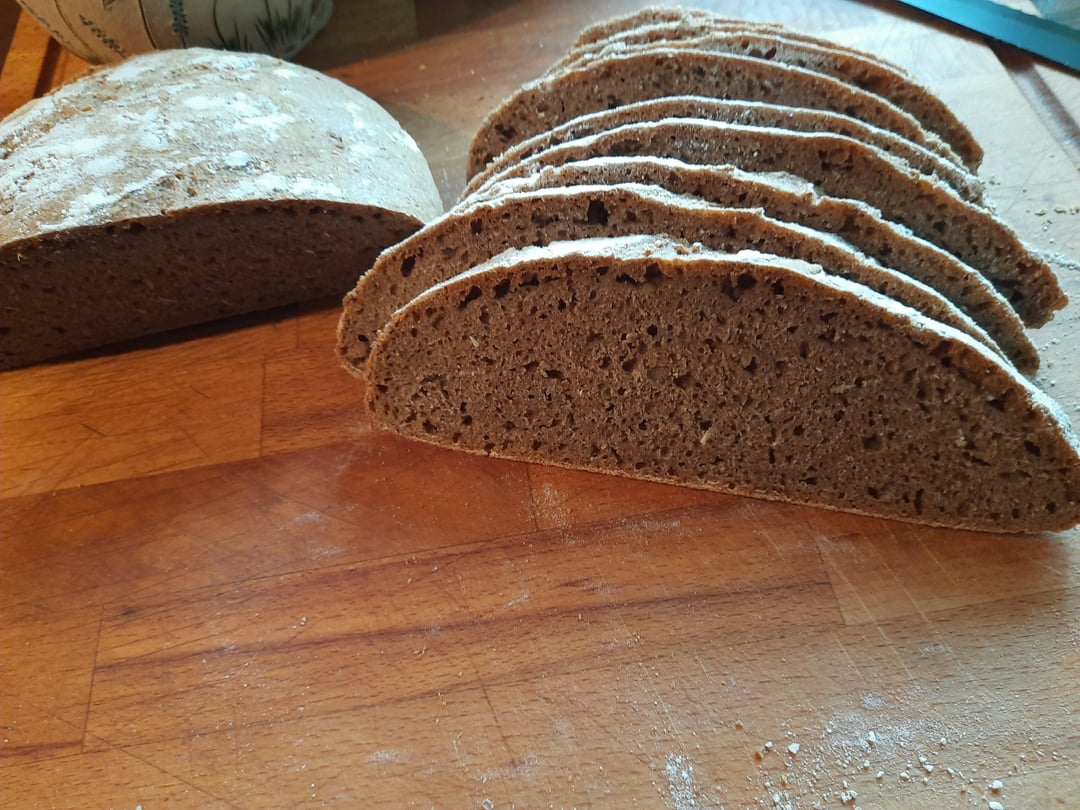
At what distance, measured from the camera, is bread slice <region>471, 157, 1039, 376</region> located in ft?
5.67

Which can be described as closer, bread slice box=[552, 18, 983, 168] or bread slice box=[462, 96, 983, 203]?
bread slice box=[462, 96, 983, 203]

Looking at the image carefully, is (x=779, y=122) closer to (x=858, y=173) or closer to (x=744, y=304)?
(x=858, y=173)

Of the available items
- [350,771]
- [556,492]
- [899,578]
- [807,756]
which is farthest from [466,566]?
[899,578]

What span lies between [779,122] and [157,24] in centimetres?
216

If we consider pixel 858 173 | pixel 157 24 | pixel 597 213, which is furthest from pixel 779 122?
pixel 157 24

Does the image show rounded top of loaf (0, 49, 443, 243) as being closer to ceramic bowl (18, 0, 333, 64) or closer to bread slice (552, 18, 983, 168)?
ceramic bowl (18, 0, 333, 64)

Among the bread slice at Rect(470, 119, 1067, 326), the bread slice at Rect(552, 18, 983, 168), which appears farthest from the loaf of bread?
the bread slice at Rect(552, 18, 983, 168)

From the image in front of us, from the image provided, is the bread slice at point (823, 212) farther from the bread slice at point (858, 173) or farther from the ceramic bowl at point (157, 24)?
the ceramic bowl at point (157, 24)

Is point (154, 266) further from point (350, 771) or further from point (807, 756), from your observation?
point (807, 756)

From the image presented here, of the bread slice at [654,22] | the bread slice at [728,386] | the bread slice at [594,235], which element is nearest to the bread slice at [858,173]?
the bread slice at [594,235]

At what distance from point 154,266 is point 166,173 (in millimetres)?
264

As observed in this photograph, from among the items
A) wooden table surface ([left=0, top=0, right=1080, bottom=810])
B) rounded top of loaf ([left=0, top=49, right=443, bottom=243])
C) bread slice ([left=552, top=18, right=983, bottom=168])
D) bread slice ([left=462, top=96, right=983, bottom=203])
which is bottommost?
wooden table surface ([left=0, top=0, right=1080, bottom=810])

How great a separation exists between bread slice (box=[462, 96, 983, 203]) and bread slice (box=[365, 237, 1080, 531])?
415 millimetres

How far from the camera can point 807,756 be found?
5.23 ft
